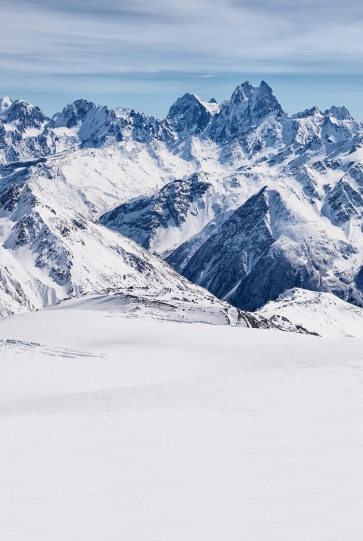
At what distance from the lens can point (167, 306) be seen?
112m

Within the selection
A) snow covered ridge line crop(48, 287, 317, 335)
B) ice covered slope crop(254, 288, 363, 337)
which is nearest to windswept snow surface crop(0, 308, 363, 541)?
snow covered ridge line crop(48, 287, 317, 335)

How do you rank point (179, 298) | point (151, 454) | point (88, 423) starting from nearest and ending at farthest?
point (151, 454) → point (88, 423) → point (179, 298)

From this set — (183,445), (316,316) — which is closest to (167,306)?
(183,445)

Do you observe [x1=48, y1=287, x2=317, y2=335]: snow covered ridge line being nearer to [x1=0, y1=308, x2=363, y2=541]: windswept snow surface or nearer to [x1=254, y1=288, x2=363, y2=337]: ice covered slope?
[x1=254, y1=288, x2=363, y2=337]: ice covered slope

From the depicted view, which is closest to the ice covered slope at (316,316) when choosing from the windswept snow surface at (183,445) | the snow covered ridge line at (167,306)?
the snow covered ridge line at (167,306)

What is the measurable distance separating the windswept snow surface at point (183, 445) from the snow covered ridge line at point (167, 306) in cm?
5059

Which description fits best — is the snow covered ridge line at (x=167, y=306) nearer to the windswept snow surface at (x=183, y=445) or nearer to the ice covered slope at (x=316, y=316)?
the ice covered slope at (x=316, y=316)

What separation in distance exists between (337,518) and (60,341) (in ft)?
135

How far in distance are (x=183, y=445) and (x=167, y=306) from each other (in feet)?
270

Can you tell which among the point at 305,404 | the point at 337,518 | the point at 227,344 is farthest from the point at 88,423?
the point at 227,344

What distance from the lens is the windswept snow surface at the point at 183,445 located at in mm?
22812

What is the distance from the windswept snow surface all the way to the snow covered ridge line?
5059 cm

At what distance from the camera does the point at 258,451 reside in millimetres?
29406

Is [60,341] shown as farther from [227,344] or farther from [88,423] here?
[88,423]
